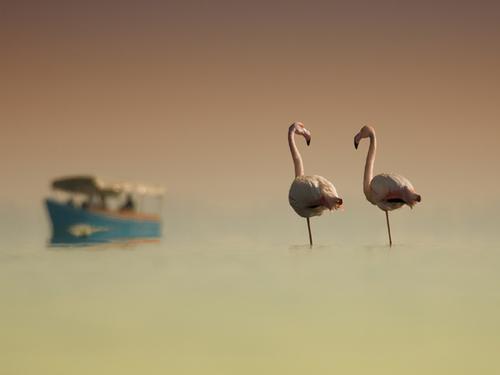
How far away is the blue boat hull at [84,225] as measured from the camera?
32.5 metres

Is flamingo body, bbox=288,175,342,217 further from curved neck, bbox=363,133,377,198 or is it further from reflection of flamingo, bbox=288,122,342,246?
curved neck, bbox=363,133,377,198

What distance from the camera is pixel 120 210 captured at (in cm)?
3497

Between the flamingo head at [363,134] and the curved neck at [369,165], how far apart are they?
8 cm

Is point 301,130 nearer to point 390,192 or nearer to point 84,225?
point 390,192

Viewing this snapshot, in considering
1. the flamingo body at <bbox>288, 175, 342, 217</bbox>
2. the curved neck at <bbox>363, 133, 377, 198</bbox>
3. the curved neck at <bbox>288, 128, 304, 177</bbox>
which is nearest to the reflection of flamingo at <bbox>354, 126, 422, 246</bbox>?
the curved neck at <bbox>363, 133, 377, 198</bbox>

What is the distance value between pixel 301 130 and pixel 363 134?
1.42 m

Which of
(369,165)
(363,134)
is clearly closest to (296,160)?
(369,165)

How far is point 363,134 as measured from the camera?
16.7 metres

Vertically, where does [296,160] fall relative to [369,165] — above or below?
above

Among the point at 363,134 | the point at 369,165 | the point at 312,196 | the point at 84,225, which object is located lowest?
the point at 312,196

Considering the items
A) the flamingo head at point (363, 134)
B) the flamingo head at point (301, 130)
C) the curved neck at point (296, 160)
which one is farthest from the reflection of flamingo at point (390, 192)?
the flamingo head at point (301, 130)

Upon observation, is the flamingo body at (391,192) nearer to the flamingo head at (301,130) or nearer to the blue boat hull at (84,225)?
the flamingo head at (301,130)

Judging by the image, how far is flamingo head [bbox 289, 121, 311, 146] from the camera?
16.5m

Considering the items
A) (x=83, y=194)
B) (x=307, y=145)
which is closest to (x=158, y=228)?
(x=83, y=194)
